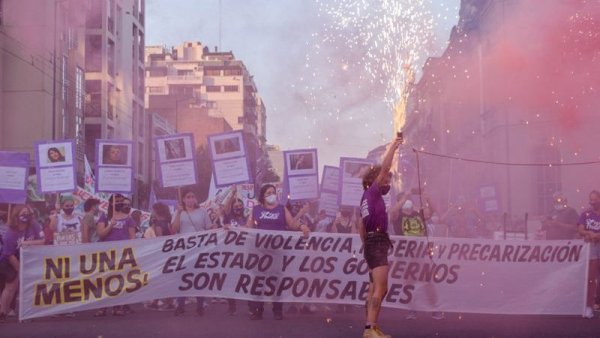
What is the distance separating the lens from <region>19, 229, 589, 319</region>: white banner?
431 inches

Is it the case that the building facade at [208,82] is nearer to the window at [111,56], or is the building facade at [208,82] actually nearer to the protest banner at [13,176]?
the window at [111,56]

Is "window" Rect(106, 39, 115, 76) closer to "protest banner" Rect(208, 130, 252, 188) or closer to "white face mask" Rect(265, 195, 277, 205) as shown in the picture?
"protest banner" Rect(208, 130, 252, 188)

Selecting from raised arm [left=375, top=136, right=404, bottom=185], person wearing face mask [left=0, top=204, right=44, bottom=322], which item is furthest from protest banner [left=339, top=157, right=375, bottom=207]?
raised arm [left=375, top=136, right=404, bottom=185]

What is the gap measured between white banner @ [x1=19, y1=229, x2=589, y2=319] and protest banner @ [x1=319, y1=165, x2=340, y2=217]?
440cm

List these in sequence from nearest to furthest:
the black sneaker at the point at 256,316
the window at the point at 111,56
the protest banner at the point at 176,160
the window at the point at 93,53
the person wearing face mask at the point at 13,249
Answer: the black sneaker at the point at 256,316 → the person wearing face mask at the point at 13,249 → the protest banner at the point at 176,160 → the window at the point at 93,53 → the window at the point at 111,56

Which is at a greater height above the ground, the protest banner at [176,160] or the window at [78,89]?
the window at [78,89]

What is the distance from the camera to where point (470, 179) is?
36.3m

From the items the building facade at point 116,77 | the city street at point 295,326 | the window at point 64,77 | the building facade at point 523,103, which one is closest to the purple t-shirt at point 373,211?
the city street at point 295,326

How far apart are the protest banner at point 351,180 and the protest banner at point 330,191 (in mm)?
680

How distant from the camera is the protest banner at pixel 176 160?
46.5ft

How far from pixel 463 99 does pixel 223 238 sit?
3096 cm

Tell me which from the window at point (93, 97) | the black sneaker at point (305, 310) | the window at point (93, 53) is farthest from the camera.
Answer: the window at point (93, 53)

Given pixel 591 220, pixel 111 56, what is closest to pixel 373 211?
pixel 591 220

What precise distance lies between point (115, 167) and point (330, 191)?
3.92 m
